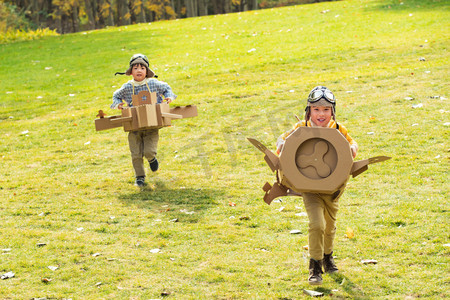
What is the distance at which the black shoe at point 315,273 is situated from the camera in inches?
195

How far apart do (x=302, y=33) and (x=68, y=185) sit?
13592 mm

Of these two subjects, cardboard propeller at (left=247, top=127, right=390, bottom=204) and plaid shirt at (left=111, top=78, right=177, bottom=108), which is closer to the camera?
cardboard propeller at (left=247, top=127, right=390, bottom=204)

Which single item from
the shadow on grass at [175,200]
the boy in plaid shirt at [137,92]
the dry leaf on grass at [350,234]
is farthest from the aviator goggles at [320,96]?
the boy in plaid shirt at [137,92]

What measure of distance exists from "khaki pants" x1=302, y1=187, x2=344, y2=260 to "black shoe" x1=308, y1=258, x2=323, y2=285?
53 millimetres

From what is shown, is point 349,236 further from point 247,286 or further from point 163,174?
point 163,174

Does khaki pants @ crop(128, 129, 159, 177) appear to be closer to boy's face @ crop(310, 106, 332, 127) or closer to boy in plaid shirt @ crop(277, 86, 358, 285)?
boy in plaid shirt @ crop(277, 86, 358, 285)

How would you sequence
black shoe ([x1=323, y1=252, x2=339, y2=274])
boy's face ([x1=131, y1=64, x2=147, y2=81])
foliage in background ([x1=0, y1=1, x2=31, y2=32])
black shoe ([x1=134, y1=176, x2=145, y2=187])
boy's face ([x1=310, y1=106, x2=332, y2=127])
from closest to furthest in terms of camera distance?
boy's face ([x1=310, y1=106, x2=332, y2=127]) → black shoe ([x1=323, y1=252, x2=339, y2=274]) → boy's face ([x1=131, y1=64, x2=147, y2=81]) → black shoe ([x1=134, y1=176, x2=145, y2=187]) → foliage in background ([x1=0, y1=1, x2=31, y2=32])

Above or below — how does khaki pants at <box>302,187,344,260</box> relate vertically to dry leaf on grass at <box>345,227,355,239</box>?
above

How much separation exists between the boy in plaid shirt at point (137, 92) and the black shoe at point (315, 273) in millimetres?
3953

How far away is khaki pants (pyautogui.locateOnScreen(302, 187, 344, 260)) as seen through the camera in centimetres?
494

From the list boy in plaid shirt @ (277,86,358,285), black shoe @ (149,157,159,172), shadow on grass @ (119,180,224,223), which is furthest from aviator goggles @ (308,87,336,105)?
black shoe @ (149,157,159,172)

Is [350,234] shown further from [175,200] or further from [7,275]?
[7,275]

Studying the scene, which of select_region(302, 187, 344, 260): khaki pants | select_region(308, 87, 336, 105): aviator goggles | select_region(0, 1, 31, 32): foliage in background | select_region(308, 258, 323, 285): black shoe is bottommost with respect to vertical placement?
select_region(308, 258, 323, 285): black shoe

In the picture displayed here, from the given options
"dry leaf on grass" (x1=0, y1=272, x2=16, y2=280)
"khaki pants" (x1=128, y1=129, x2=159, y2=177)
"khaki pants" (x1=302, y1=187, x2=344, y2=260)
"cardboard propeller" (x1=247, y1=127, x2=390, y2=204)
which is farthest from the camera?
"khaki pants" (x1=128, y1=129, x2=159, y2=177)
